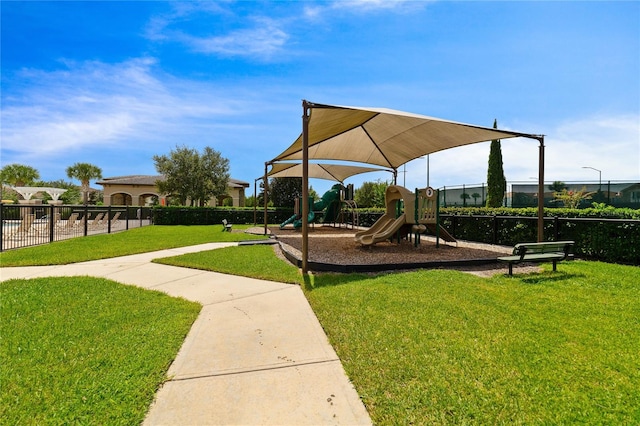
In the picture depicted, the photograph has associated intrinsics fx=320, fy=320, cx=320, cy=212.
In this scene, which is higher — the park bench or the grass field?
the park bench

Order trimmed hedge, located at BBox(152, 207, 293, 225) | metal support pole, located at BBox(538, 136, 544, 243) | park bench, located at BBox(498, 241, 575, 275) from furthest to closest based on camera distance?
trimmed hedge, located at BBox(152, 207, 293, 225), metal support pole, located at BBox(538, 136, 544, 243), park bench, located at BBox(498, 241, 575, 275)

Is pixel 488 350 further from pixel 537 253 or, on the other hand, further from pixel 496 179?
pixel 496 179

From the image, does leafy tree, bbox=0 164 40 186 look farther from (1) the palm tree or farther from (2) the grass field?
(2) the grass field

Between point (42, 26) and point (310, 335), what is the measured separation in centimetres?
906

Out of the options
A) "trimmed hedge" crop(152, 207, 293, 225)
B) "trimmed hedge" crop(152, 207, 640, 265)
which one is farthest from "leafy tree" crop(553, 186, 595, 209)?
"trimmed hedge" crop(152, 207, 293, 225)

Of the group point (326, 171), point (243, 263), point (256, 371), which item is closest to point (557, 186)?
point (326, 171)

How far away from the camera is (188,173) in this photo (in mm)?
29453

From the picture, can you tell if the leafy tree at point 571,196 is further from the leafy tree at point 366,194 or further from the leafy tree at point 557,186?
the leafy tree at point 366,194

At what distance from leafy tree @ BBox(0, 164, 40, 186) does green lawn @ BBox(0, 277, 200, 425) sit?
64.6m

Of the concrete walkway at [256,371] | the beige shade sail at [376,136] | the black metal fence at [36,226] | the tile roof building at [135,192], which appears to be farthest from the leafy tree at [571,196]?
the tile roof building at [135,192]

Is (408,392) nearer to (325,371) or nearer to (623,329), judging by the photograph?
(325,371)

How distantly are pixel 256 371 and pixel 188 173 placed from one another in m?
29.8

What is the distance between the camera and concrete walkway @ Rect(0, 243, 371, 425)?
1960 mm

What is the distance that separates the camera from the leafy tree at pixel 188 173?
1156 inches
